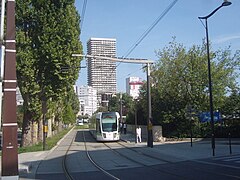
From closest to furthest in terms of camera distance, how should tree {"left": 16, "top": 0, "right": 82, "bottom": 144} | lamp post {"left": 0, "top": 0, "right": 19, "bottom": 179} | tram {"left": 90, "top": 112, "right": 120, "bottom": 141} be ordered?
lamp post {"left": 0, "top": 0, "right": 19, "bottom": 179}, tree {"left": 16, "top": 0, "right": 82, "bottom": 144}, tram {"left": 90, "top": 112, "right": 120, "bottom": 141}

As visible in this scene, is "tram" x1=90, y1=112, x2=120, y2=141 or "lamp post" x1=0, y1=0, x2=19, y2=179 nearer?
"lamp post" x1=0, y1=0, x2=19, y2=179

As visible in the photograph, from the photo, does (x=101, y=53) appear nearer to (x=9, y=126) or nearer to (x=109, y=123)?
(x=109, y=123)

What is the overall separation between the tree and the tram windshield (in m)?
10.7

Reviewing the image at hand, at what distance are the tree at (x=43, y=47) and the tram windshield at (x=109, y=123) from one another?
35.1ft

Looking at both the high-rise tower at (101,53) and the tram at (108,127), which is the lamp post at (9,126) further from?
the high-rise tower at (101,53)

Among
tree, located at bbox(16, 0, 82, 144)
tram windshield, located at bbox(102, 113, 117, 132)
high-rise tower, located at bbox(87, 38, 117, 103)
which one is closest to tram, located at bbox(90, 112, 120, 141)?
tram windshield, located at bbox(102, 113, 117, 132)

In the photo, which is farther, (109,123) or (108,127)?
(108,127)

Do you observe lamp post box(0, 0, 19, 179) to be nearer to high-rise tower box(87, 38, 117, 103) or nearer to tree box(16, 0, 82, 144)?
tree box(16, 0, 82, 144)

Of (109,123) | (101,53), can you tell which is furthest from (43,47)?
(101,53)

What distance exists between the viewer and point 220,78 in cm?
3916

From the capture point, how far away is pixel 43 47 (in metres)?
30.5

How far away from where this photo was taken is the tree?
30406 millimetres

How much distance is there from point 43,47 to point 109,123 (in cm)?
1468

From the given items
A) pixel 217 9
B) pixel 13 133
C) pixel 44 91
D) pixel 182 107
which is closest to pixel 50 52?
pixel 44 91
